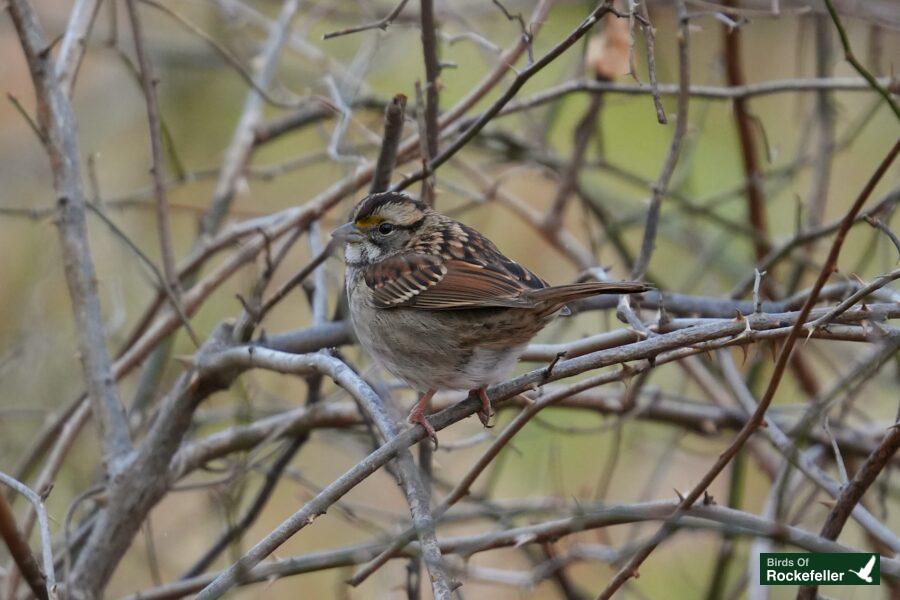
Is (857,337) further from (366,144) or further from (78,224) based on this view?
(366,144)

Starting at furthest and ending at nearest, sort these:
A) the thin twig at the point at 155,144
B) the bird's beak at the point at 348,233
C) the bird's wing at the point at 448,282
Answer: the bird's beak at the point at 348,233 < the thin twig at the point at 155,144 < the bird's wing at the point at 448,282

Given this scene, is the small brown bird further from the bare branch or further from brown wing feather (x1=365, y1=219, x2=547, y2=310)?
the bare branch

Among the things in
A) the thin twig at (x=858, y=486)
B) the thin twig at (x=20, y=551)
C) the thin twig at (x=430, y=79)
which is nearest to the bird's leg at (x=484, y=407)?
the thin twig at (x=430, y=79)

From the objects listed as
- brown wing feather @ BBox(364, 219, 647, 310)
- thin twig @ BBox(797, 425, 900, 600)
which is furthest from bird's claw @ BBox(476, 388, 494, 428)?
thin twig @ BBox(797, 425, 900, 600)

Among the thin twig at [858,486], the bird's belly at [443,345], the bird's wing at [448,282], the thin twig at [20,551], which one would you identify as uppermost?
the bird's wing at [448,282]

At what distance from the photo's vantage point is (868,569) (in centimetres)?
256

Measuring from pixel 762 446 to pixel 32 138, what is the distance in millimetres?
4455

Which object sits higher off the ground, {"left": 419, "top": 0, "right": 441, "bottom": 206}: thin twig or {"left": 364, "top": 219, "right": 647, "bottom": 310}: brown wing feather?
{"left": 419, "top": 0, "right": 441, "bottom": 206}: thin twig

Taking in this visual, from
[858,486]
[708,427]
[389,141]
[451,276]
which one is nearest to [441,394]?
[451,276]

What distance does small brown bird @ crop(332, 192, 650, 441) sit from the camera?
311cm

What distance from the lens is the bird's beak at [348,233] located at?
3.61 metres

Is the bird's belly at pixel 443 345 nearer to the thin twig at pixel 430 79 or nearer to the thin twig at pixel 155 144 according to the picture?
the thin twig at pixel 430 79

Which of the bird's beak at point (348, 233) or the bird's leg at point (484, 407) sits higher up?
the bird's beak at point (348, 233)

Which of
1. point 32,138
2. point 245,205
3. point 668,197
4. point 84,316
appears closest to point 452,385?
point 84,316
